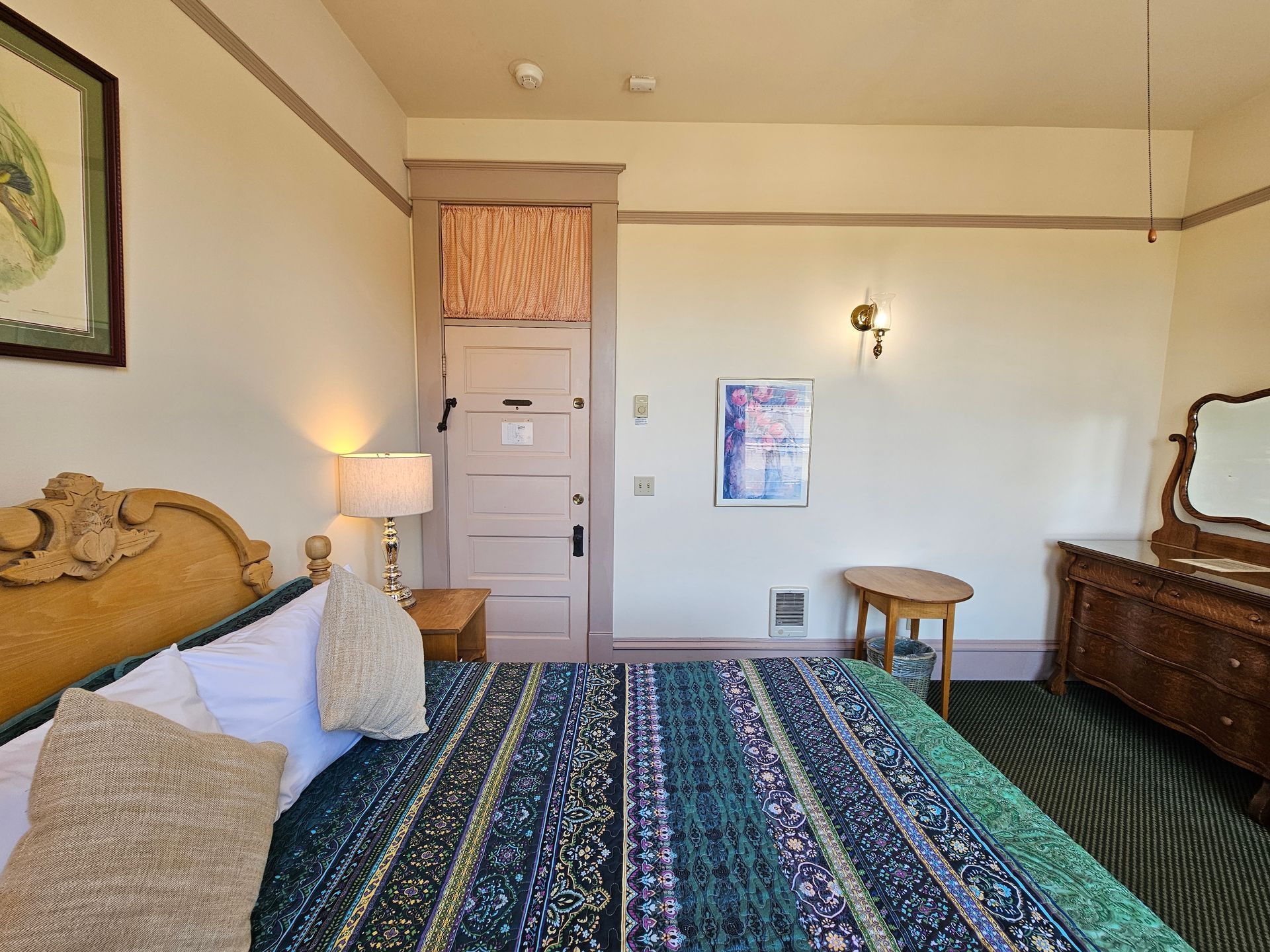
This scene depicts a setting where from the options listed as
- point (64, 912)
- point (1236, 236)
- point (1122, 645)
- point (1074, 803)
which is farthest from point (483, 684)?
point (1236, 236)

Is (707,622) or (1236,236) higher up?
(1236,236)

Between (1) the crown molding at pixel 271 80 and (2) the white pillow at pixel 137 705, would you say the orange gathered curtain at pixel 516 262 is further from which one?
(2) the white pillow at pixel 137 705

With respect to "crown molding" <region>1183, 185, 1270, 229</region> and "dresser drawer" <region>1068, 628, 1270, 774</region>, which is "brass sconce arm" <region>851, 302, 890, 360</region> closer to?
"crown molding" <region>1183, 185, 1270, 229</region>

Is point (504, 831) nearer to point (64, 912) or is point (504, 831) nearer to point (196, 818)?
point (196, 818)

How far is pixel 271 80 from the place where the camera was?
158cm

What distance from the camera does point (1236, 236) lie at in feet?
7.73

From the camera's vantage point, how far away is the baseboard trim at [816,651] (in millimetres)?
2807

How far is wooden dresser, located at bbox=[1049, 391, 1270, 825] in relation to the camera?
1849 mm

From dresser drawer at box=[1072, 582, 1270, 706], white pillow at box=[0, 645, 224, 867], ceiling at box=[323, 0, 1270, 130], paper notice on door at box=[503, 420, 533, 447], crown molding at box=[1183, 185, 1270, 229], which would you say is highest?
ceiling at box=[323, 0, 1270, 130]

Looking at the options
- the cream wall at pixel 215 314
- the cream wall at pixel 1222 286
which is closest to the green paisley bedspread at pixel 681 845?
the cream wall at pixel 215 314

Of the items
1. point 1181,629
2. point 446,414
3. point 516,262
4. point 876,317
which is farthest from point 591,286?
point 1181,629

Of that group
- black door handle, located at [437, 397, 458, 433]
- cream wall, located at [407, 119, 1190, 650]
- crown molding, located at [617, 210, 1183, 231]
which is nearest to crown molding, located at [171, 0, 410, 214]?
cream wall, located at [407, 119, 1190, 650]

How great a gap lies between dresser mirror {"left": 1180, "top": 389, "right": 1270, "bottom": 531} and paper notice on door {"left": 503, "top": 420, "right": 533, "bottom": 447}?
3.50m

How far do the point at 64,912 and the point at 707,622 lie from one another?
2518mm
